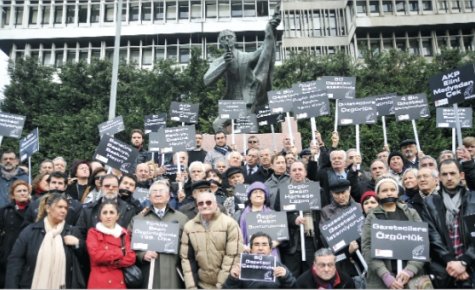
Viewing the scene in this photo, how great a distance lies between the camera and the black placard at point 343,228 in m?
5.52

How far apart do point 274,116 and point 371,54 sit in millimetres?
15228

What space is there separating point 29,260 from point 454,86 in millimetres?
8020

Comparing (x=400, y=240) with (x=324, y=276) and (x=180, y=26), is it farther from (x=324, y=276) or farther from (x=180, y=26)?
(x=180, y=26)

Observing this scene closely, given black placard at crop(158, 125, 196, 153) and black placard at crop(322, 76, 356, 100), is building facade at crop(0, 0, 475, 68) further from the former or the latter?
black placard at crop(158, 125, 196, 153)

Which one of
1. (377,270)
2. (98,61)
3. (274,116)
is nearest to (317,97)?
(274,116)

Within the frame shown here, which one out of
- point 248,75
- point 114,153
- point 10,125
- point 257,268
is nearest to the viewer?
point 257,268

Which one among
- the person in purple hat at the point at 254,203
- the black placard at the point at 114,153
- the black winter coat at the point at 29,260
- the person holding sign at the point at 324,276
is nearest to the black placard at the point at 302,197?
the person in purple hat at the point at 254,203

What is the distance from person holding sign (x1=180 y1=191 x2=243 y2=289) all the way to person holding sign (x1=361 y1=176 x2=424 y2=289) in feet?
4.56

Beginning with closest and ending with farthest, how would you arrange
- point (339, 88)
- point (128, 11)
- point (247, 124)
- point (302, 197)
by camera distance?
point (302, 197) < point (339, 88) < point (247, 124) < point (128, 11)

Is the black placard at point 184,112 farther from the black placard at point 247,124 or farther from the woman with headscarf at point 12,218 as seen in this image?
the woman with headscarf at point 12,218

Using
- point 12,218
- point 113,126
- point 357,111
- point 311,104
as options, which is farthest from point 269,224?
point 113,126

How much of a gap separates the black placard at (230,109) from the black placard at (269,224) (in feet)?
21.3

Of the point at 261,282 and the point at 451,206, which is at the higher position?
the point at 451,206

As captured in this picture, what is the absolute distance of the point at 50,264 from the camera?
5145 mm
